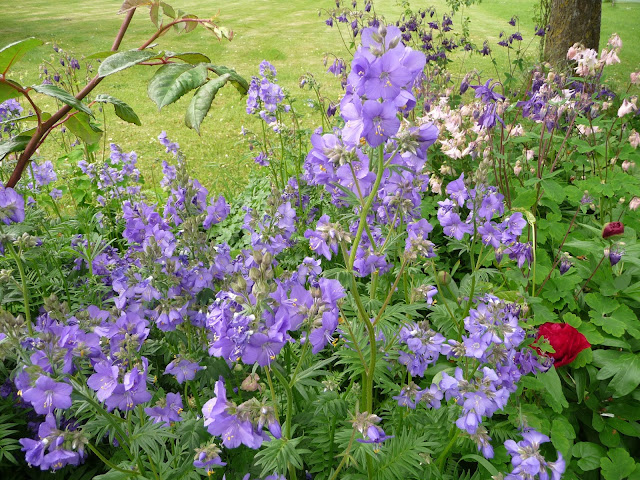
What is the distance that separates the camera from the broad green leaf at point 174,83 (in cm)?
104

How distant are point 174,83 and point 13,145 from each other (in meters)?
0.56

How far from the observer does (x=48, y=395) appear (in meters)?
1.25

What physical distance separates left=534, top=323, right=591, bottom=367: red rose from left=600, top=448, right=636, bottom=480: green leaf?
0.41 metres

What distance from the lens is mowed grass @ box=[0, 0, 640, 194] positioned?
6953 mm

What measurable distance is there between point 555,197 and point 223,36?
2396mm

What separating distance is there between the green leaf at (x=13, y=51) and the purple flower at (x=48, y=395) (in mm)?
777

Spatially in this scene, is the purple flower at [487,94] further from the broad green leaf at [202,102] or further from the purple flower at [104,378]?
the purple flower at [104,378]

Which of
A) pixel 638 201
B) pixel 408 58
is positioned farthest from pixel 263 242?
pixel 638 201

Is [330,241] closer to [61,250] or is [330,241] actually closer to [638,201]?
[61,250]

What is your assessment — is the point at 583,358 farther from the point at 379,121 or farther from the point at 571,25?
the point at 571,25

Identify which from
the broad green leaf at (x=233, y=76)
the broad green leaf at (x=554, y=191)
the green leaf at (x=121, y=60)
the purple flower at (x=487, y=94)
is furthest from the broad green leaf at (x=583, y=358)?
the green leaf at (x=121, y=60)

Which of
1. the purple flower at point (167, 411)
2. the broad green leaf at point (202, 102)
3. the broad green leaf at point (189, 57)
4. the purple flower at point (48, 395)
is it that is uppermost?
the broad green leaf at point (189, 57)

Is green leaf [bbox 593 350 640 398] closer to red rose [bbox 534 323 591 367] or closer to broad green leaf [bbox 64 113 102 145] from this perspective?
red rose [bbox 534 323 591 367]

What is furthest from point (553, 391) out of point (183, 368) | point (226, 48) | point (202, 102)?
point (226, 48)
